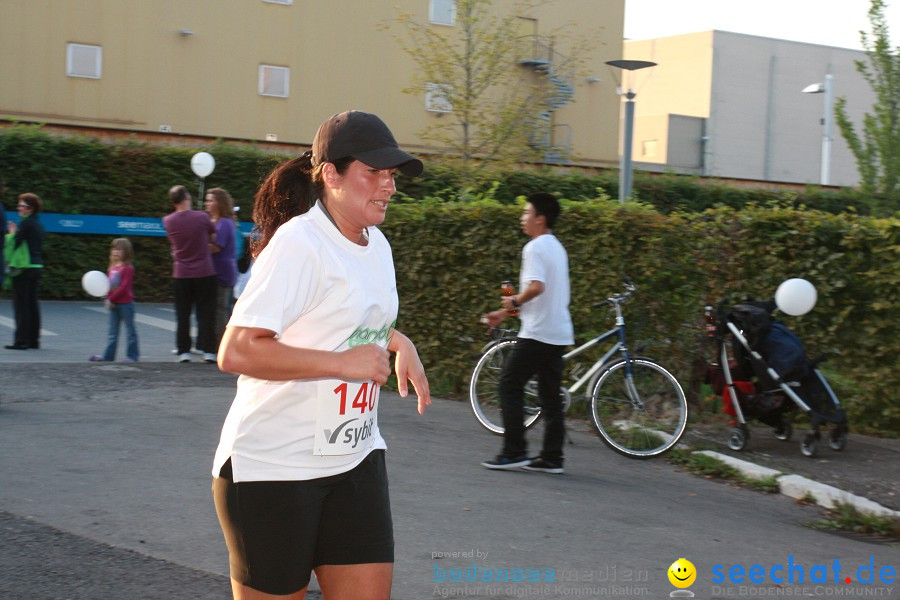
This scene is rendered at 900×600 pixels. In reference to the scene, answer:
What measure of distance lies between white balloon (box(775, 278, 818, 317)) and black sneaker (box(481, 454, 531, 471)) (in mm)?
2759


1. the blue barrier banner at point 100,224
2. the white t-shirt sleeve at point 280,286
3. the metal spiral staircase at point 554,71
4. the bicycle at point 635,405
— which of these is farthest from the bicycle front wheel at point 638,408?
the metal spiral staircase at point 554,71

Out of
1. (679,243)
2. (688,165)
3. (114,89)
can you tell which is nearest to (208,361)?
(679,243)

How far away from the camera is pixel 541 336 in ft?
25.1

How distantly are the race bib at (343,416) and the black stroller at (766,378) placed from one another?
19.8ft

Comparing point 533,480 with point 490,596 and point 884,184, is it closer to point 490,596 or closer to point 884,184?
point 490,596

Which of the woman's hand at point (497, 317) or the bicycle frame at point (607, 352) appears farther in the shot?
the bicycle frame at point (607, 352)

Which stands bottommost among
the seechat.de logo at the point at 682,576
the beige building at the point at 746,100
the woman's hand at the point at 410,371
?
the seechat.de logo at the point at 682,576

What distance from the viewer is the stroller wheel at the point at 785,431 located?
29.0 feet

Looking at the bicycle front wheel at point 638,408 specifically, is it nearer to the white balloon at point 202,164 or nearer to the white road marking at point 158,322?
the white road marking at point 158,322

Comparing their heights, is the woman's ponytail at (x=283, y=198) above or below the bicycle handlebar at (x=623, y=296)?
above

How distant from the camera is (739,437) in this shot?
851 cm

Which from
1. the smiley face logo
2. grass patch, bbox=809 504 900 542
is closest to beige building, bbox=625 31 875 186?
grass patch, bbox=809 504 900 542

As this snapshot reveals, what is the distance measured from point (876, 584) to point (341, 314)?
3724 millimetres

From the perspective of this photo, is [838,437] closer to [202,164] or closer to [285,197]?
[285,197]
